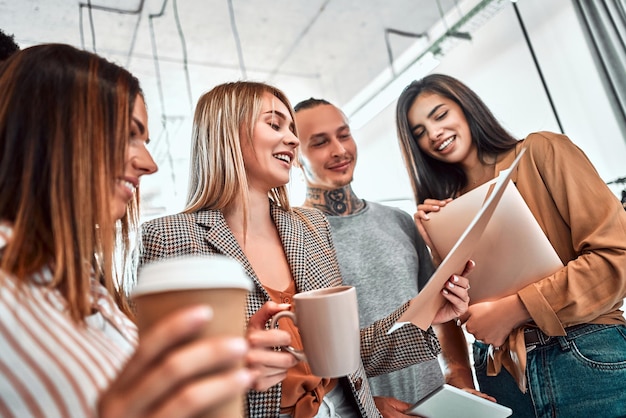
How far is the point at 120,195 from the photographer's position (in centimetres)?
60

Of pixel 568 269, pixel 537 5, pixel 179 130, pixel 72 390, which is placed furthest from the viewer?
pixel 179 130

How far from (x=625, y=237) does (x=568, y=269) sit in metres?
0.17

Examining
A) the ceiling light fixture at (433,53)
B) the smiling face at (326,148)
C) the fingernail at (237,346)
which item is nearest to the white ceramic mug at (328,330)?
the fingernail at (237,346)

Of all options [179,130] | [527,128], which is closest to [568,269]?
[527,128]

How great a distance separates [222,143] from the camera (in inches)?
43.8

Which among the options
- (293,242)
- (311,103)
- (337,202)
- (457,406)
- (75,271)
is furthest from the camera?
(311,103)

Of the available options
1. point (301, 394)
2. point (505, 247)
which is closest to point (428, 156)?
point (505, 247)

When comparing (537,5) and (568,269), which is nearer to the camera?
(568,269)

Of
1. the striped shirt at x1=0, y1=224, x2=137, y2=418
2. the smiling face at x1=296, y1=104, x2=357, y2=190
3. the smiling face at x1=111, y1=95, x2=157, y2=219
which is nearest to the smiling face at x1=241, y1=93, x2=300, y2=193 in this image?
the smiling face at x1=111, y1=95, x2=157, y2=219

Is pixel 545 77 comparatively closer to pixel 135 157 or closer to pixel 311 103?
pixel 311 103

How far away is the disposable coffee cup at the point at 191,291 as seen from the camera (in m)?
0.31

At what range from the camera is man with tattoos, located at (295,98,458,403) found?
1312 millimetres

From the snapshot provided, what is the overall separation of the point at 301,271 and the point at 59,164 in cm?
64

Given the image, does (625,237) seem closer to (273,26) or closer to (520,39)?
(520,39)
